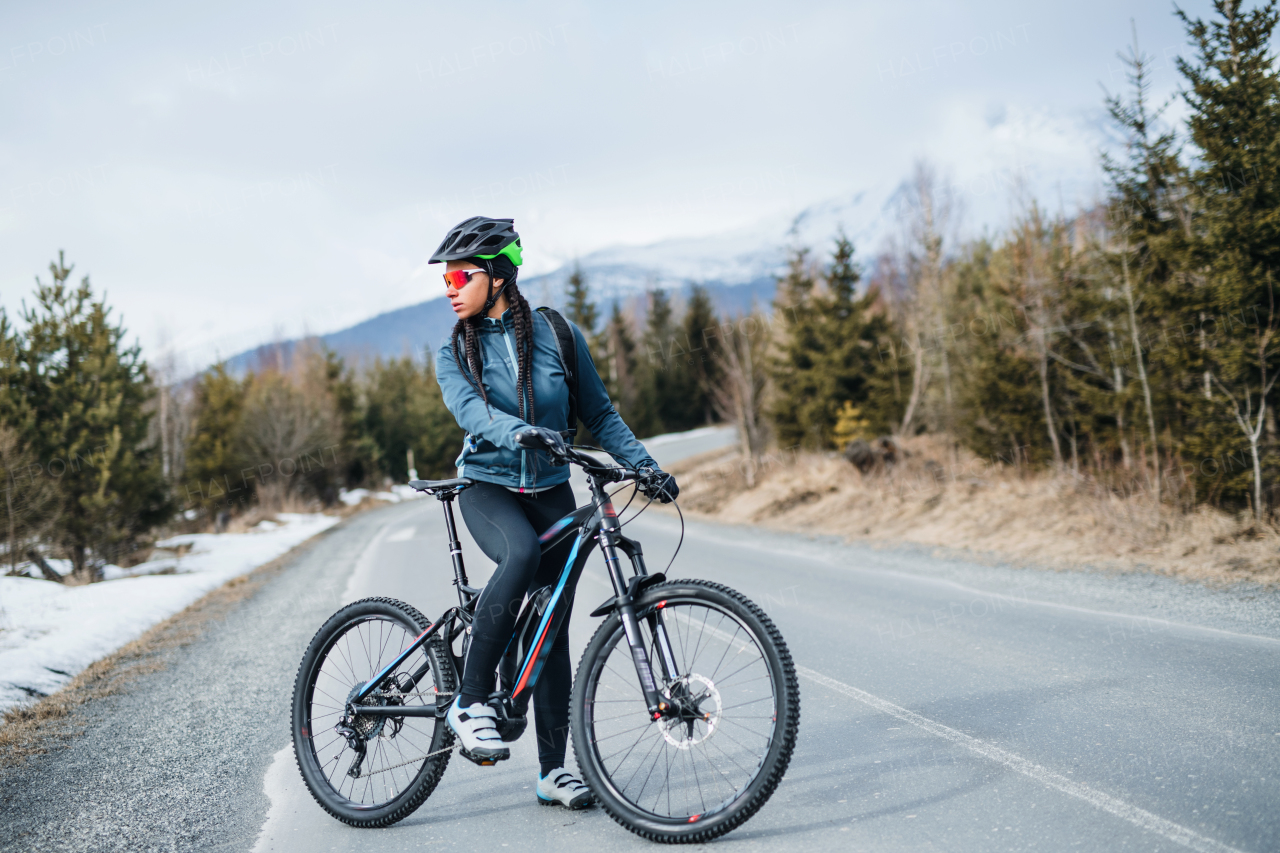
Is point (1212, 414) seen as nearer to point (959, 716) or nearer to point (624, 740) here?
point (959, 716)

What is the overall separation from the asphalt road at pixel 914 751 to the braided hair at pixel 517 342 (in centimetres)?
165

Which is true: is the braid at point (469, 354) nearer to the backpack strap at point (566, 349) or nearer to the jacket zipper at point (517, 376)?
the jacket zipper at point (517, 376)

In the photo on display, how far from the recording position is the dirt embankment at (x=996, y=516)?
8.63 meters

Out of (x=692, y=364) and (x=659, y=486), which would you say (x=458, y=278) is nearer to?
(x=659, y=486)

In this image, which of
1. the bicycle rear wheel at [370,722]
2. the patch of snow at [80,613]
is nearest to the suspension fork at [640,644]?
the bicycle rear wheel at [370,722]

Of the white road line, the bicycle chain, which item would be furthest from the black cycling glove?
the white road line

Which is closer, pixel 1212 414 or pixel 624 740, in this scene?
pixel 624 740

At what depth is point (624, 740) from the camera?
9.97ft

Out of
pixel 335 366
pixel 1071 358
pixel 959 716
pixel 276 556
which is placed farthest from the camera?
pixel 335 366

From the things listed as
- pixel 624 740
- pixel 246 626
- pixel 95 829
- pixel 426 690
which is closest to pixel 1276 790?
pixel 624 740

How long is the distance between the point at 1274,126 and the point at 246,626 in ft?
43.6

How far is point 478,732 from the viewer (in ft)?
9.71

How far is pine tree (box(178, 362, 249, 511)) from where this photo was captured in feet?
105

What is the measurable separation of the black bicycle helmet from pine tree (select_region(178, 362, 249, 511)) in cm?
3017
